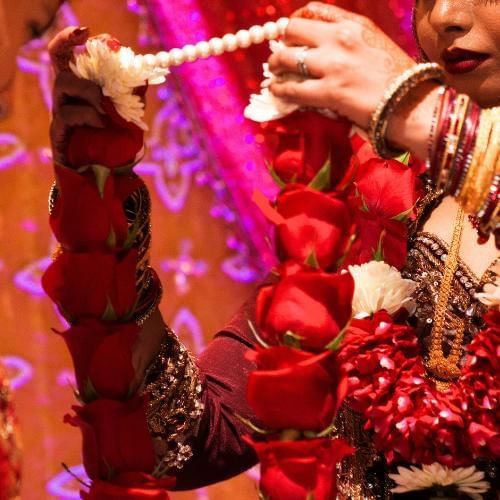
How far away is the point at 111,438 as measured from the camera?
92cm

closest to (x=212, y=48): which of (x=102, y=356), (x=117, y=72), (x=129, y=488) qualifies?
(x=117, y=72)

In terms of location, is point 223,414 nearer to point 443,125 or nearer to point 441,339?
point 441,339

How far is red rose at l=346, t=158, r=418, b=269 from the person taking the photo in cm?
117

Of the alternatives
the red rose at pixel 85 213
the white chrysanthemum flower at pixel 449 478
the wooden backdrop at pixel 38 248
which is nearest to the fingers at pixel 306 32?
the red rose at pixel 85 213

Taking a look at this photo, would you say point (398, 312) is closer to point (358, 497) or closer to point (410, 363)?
point (410, 363)

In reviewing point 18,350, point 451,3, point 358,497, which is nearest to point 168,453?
point 358,497

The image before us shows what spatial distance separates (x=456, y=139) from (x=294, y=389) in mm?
245

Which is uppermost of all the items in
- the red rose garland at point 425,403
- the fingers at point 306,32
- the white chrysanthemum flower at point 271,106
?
the fingers at point 306,32

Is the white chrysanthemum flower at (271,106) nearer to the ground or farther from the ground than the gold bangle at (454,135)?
farther from the ground

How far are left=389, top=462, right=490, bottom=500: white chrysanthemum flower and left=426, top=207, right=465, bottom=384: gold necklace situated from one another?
10 cm

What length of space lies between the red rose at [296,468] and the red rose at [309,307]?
84 mm

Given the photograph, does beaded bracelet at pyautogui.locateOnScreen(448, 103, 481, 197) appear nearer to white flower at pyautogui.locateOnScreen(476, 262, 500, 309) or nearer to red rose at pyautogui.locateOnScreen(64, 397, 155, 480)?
white flower at pyautogui.locateOnScreen(476, 262, 500, 309)

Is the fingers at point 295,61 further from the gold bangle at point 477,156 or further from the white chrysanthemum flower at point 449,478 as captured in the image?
the white chrysanthemum flower at point 449,478

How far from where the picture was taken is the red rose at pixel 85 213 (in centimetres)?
91
